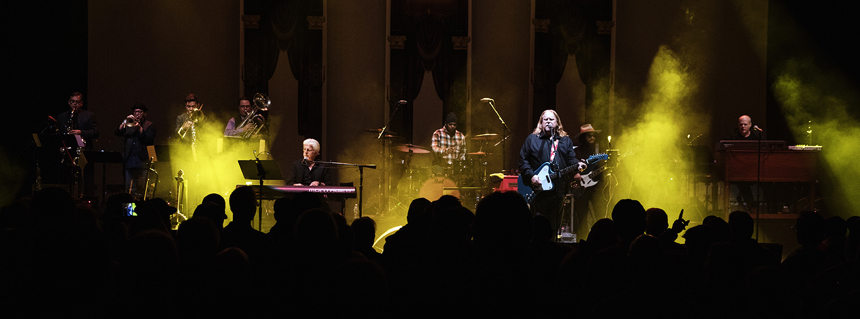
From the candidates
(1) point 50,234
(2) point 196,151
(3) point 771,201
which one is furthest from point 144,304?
(3) point 771,201

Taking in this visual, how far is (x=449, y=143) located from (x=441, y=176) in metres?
1.01

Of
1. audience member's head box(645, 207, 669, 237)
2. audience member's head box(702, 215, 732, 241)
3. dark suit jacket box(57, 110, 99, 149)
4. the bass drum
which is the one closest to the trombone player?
dark suit jacket box(57, 110, 99, 149)

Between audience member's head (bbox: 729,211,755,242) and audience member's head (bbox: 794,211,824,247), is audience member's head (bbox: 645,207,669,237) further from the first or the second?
audience member's head (bbox: 794,211,824,247)

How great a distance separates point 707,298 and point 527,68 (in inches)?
381

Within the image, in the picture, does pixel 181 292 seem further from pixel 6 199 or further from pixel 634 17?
pixel 634 17

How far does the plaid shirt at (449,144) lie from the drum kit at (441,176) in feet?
0.37

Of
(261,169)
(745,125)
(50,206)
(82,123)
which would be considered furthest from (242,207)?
(745,125)

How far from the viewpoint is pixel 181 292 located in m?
2.28

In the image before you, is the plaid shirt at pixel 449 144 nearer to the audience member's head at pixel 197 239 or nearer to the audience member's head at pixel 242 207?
the audience member's head at pixel 242 207

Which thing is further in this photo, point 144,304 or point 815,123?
point 815,123

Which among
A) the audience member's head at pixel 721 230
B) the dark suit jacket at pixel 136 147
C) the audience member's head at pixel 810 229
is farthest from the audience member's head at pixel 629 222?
the dark suit jacket at pixel 136 147

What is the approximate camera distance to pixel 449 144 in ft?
34.7

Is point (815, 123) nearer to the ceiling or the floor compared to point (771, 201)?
nearer to the ceiling

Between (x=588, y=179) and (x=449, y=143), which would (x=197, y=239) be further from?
(x=449, y=143)
